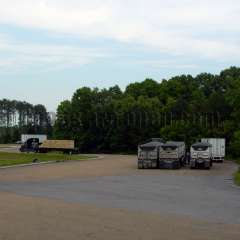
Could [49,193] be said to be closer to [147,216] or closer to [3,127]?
[147,216]

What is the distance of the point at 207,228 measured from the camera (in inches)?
627

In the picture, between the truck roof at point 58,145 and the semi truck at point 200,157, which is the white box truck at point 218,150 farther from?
the truck roof at point 58,145

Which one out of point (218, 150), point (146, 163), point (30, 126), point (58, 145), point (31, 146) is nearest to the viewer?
point (146, 163)

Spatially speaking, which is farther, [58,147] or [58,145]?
A: [58,145]

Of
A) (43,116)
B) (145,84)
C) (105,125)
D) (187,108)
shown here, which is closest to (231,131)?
(187,108)

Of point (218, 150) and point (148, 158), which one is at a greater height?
point (218, 150)

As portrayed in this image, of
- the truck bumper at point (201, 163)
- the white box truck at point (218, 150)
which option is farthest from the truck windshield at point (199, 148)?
the white box truck at point (218, 150)

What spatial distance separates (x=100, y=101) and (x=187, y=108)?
17.9 meters

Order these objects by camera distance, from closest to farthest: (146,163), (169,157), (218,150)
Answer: (146,163)
(169,157)
(218,150)

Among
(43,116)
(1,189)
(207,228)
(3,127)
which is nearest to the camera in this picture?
(207,228)

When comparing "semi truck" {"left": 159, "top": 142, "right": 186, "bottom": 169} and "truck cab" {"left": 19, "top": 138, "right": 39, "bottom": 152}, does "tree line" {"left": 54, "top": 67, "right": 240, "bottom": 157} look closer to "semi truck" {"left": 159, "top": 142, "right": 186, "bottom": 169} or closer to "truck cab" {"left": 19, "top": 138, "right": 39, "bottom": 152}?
"truck cab" {"left": 19, "top": 138, "right": 39, "bottom": 152}

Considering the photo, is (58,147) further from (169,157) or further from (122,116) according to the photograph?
(169,157)

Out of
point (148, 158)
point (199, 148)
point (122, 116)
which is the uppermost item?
point (122, 116)

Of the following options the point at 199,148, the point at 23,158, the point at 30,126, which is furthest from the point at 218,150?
the point at 30,126
